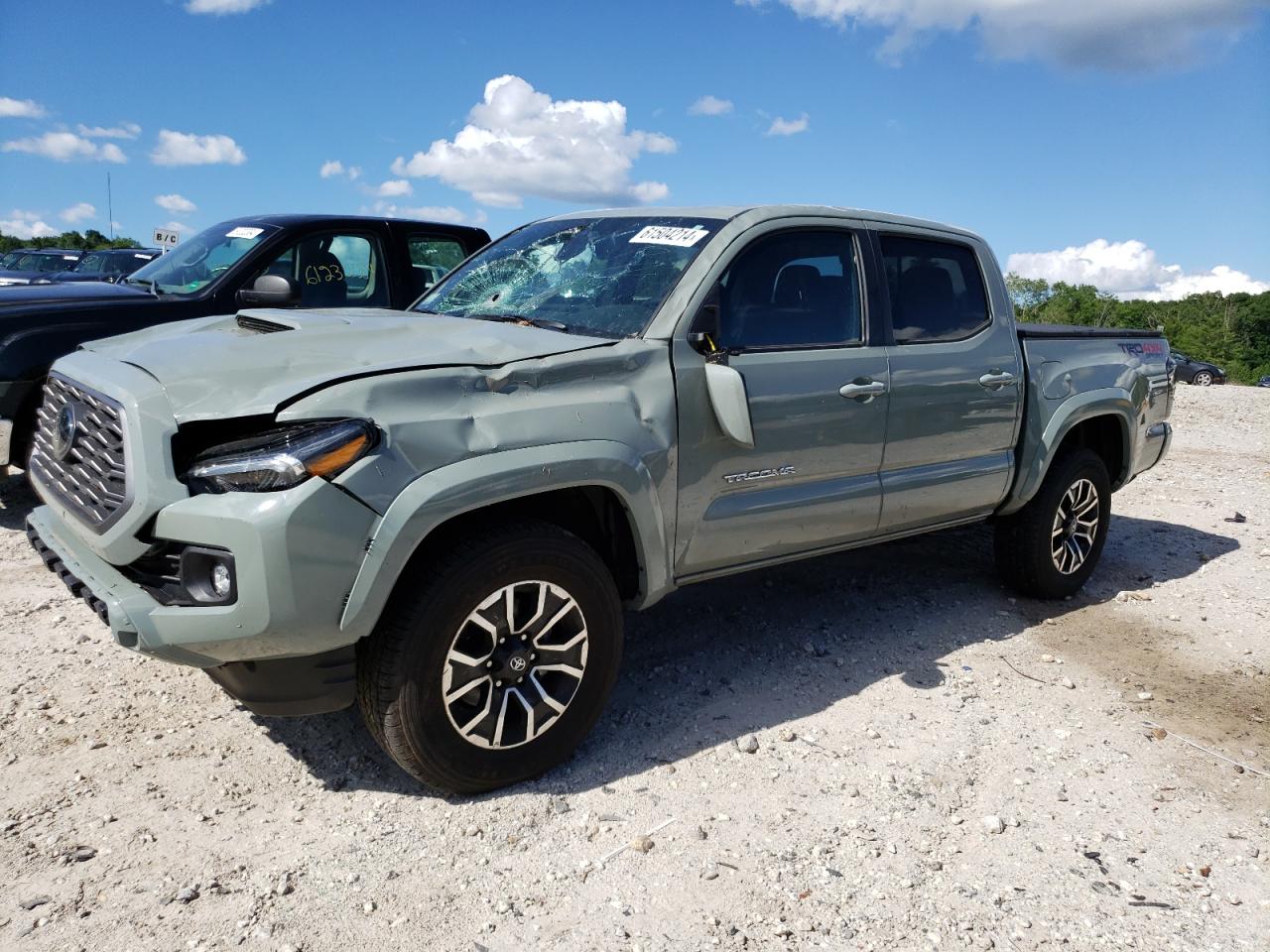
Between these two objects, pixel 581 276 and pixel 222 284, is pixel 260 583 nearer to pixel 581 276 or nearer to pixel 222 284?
pixel 581 276

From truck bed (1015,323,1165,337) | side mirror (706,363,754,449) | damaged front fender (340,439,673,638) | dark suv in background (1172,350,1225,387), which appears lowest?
dark suv in background (1172,350,1225,387)

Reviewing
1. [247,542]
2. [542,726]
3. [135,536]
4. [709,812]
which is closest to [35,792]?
[135,536]

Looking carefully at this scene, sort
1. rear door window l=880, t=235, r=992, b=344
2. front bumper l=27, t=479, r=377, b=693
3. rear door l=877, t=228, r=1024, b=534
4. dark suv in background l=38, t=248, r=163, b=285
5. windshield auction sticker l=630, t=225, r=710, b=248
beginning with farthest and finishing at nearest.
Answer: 1. dark suv in background l=38, t=248, r=163, b=285
2. rear door window l=880, t=235, r=992, b=344
3. rear door l=877, t=228, r=1024, b=534
4. windshield auction sticker l=630, t=225, r=710, b=248
5. front bumper l=27, t=479, r=377, b=693

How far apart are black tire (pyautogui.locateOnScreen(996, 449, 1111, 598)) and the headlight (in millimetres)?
3690

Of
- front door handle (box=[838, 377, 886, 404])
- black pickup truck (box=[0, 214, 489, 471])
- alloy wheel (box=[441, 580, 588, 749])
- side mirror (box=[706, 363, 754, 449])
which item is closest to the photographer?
alloy wheel (box=[441, 580, 588, 749])

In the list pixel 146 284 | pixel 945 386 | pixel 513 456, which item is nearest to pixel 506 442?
pixel 513 456

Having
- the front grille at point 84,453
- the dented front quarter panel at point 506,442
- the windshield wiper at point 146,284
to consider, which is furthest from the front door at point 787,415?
the windshield wiper at point 146,284

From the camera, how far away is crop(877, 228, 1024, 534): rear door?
4.25 meters

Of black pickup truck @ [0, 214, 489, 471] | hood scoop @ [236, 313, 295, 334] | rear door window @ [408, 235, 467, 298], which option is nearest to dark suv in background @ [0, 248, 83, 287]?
black pickup truck @ [0, 214, 489, 471]

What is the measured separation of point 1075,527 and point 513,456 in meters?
3.66

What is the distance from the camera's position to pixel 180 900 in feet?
8.59

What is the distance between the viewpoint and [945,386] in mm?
4379

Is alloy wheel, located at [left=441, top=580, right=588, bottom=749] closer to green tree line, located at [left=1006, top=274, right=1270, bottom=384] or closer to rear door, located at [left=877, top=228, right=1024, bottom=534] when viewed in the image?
rear door, located at [left=877, top=228, right=1024, bottom=534]

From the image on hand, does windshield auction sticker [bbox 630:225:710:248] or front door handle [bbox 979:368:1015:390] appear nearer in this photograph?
windshield auction sticker [bbox 630:225:710:248]
